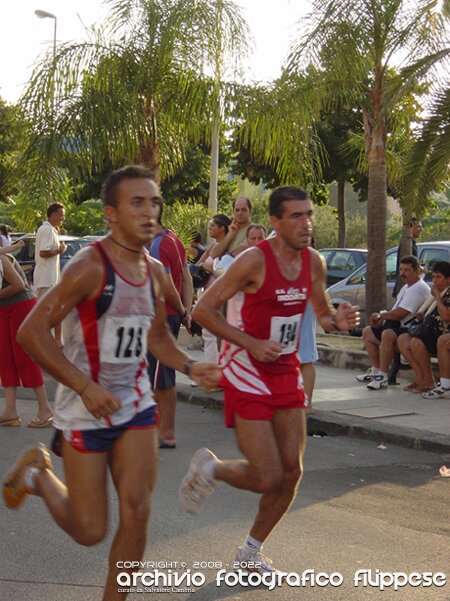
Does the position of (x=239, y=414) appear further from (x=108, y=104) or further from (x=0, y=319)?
(x=108, y=104)

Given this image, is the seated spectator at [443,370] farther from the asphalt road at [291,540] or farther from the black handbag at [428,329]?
the asphalt road at [291,540]

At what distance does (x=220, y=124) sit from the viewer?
1877cm

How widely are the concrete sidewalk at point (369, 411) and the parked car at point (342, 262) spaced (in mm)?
9645

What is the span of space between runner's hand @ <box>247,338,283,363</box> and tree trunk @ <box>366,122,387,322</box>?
37.9 feet

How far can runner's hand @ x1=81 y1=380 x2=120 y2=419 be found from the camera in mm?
4402

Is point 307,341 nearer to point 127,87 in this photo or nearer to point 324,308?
point 324,308

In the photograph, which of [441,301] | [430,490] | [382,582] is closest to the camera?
[382,582]

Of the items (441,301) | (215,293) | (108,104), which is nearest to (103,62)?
(108,104)

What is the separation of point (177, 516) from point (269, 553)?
929mm

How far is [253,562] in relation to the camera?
554 centimetres

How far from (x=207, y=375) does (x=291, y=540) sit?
1.78 metres

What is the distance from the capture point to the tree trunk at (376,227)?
55.0 ft

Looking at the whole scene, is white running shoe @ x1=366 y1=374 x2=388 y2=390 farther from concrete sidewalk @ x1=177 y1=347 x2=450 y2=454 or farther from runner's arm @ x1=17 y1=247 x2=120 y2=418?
runner's arm @ x1=17 y1=247 x2=120 y2=418

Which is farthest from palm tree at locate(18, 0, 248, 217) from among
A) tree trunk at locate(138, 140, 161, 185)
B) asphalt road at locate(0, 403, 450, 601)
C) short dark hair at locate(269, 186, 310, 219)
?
short dark hair at locate(269, 186, 310, 219)
